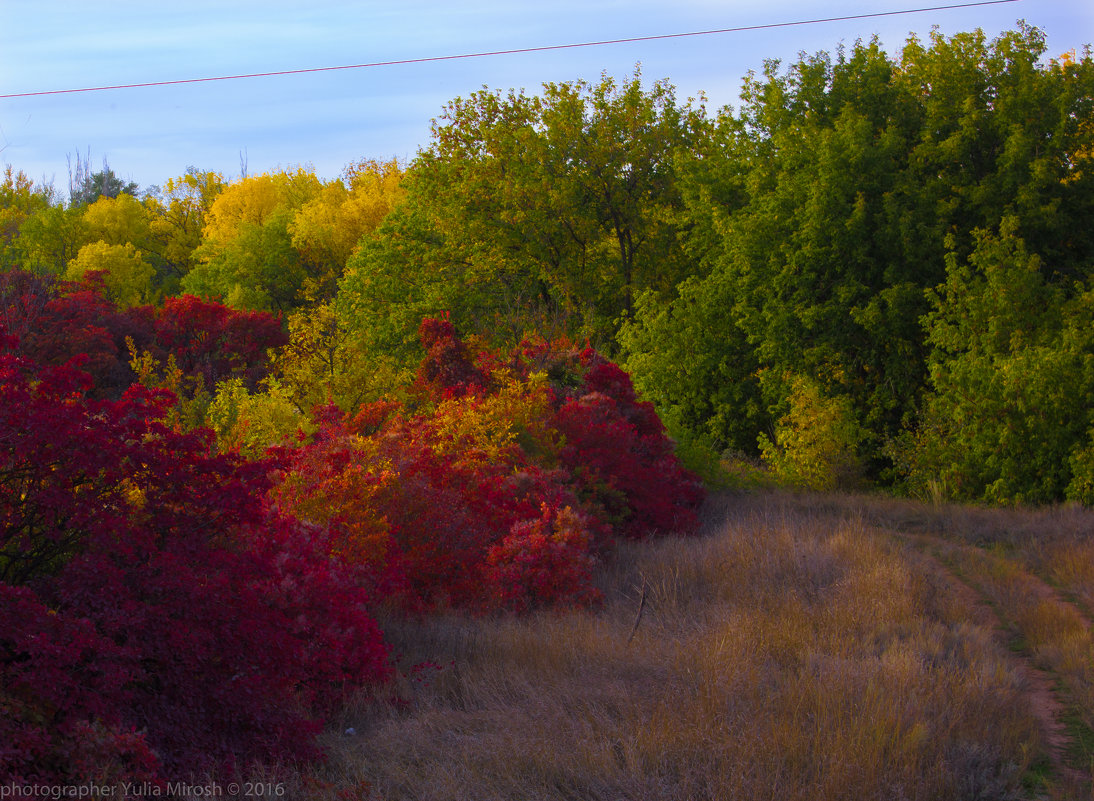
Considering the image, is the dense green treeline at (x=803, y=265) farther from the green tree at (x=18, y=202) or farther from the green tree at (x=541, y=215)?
the green tree at (x=18, y=202)

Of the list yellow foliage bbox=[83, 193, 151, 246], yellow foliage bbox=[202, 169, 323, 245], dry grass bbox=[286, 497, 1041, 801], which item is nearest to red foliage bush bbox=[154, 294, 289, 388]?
dry grass bbox=[286, 497, 1041, 801]

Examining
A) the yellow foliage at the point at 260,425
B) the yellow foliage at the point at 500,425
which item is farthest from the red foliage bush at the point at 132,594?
the yellow foliage at the point at 260,425

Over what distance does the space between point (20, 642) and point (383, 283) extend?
25.9 meters

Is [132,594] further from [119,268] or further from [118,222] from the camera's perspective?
[118,222]

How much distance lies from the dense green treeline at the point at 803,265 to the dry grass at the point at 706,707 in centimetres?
812

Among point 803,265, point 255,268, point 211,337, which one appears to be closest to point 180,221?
point 255,268

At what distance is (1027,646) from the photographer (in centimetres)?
Answer: 854

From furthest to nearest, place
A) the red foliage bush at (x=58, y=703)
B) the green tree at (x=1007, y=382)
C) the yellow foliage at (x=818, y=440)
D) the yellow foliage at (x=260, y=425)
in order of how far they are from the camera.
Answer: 1. the yellow foliage at (x=818, y=440)
2. the green tree at (x=1007, y=382)
3. the yellow foliage at (x=260, y=425)
4. the red foliage bush at (x=58, y=703)

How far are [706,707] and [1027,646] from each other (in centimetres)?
432

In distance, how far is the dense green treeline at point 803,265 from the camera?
18.5 meters

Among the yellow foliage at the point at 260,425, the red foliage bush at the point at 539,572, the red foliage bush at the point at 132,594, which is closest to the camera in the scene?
the red foliage bush at the point at 132,594

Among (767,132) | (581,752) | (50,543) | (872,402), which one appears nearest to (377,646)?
(581,752)

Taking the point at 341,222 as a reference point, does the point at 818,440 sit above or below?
below

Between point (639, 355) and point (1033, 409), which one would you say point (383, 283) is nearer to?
point (639, 355)
